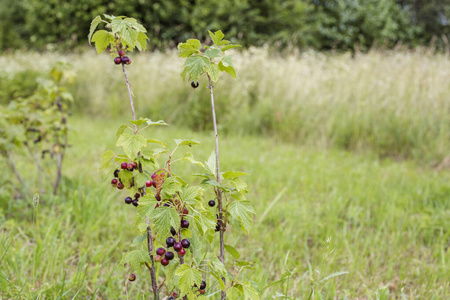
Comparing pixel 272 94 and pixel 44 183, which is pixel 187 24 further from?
pixel 44 183

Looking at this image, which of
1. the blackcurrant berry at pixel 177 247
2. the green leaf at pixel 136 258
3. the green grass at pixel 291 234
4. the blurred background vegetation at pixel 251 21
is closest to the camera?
the blackcurrant berry at pixel 177 247

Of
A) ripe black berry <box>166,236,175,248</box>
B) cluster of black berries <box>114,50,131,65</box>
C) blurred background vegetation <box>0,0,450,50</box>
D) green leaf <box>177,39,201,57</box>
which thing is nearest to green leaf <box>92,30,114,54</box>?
cluster of black berries <box>114,50,131,65</box>

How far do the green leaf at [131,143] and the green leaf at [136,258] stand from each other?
1.04ft

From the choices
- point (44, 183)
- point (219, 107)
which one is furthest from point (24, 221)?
point (219, 107)

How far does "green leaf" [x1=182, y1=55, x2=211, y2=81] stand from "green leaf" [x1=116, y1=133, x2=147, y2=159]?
0.23m

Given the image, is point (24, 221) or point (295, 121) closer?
point (24, 221)

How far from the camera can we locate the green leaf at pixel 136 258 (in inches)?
44.6

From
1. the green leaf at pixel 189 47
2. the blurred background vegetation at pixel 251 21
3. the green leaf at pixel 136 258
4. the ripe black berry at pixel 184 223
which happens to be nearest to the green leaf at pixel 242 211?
the ripe black berry at pixel 184 223

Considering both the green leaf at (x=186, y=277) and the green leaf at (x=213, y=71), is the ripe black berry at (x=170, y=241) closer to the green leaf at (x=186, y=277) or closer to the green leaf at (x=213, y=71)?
the green leaf at (x=186, y=277)

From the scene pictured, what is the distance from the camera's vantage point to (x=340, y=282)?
186 cm

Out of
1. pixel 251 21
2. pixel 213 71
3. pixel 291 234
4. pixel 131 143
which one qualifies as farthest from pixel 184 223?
pixel 251 21

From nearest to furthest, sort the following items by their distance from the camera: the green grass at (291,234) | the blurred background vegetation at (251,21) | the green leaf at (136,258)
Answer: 1. the green leaf at (136,258)
2. the green grass at (291,234)
3. the blurred background vegetation at (251,21)

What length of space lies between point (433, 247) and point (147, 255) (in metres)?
1.90

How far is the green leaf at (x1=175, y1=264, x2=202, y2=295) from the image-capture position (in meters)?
1.01
